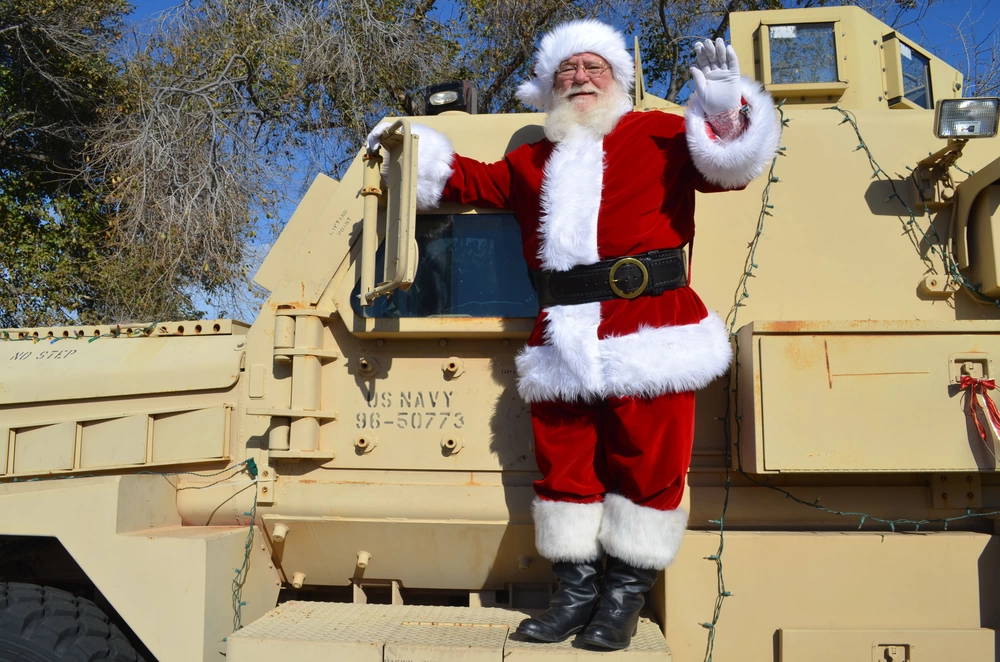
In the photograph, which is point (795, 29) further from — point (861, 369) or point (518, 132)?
point (861, 369)

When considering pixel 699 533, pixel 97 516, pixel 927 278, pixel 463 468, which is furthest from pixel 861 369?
pixel 97 516

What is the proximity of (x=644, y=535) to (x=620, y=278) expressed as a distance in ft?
2.59

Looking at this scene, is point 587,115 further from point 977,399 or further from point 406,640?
point 406,640

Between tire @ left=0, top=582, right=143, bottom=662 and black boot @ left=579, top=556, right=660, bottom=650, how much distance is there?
59.7 inches

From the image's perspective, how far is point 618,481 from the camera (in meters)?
2.76

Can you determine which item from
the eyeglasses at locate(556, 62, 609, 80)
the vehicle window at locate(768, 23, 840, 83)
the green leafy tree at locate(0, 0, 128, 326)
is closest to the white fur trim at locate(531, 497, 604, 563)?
the eyeglasses at locate(556, 62, 609, 80)

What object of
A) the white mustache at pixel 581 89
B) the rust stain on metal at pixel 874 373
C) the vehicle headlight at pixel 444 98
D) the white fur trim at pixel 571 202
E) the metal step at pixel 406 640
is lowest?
the metal step at pixel 406 640

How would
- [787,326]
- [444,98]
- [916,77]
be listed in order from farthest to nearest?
[916,77]
[444,98]
[787,326]

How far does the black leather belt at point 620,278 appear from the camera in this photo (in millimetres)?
2752

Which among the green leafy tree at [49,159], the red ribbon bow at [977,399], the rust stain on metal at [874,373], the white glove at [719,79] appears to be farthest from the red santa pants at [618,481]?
the green leafy tree at [49,159]

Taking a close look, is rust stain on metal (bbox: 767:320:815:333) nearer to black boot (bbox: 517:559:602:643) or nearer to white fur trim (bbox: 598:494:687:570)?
white fur trim (bbox: 598:494:687:570)

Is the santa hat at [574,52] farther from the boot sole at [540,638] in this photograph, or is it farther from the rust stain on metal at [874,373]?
the boot sole at [540,638]

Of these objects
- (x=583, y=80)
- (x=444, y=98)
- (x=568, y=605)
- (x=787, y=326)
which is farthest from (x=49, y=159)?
(x=787, y=326)

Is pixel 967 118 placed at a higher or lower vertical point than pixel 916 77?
lower
